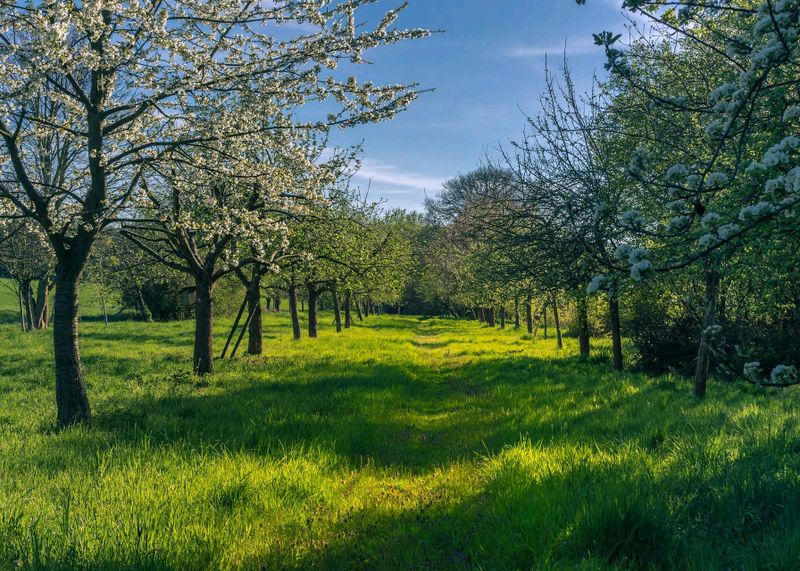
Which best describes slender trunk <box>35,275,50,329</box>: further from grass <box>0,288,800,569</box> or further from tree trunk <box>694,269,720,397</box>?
tree trunk <box>694,269,720,397</box>

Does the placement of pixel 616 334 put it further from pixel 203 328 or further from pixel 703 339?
pixel 203 328

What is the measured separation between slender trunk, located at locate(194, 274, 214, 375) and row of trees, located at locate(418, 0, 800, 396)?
27.4 ft

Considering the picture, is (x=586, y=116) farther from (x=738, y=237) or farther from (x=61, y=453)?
(x=61, y=453)

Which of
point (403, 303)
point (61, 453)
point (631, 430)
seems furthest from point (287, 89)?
point (403, 303)

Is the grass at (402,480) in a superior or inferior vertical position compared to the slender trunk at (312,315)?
inferior

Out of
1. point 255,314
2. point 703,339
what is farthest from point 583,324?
point 255,314

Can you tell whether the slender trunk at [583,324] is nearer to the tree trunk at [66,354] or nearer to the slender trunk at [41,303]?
Result: the tree trunk at [66,354]

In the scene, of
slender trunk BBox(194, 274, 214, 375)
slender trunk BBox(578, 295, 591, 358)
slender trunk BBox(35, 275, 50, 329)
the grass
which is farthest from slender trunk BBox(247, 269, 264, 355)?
slender trunk BBox(35, 275, 50, 329)

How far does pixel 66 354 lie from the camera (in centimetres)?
830

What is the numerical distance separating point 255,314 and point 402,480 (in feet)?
49.8

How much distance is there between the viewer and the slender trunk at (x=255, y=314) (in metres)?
19.1

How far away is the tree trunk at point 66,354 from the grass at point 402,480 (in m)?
0.41

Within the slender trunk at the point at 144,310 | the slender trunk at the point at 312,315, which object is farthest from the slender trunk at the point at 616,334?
the slender trunk at the point at 144,310

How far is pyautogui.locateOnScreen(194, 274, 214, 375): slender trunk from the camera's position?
15.4 m
